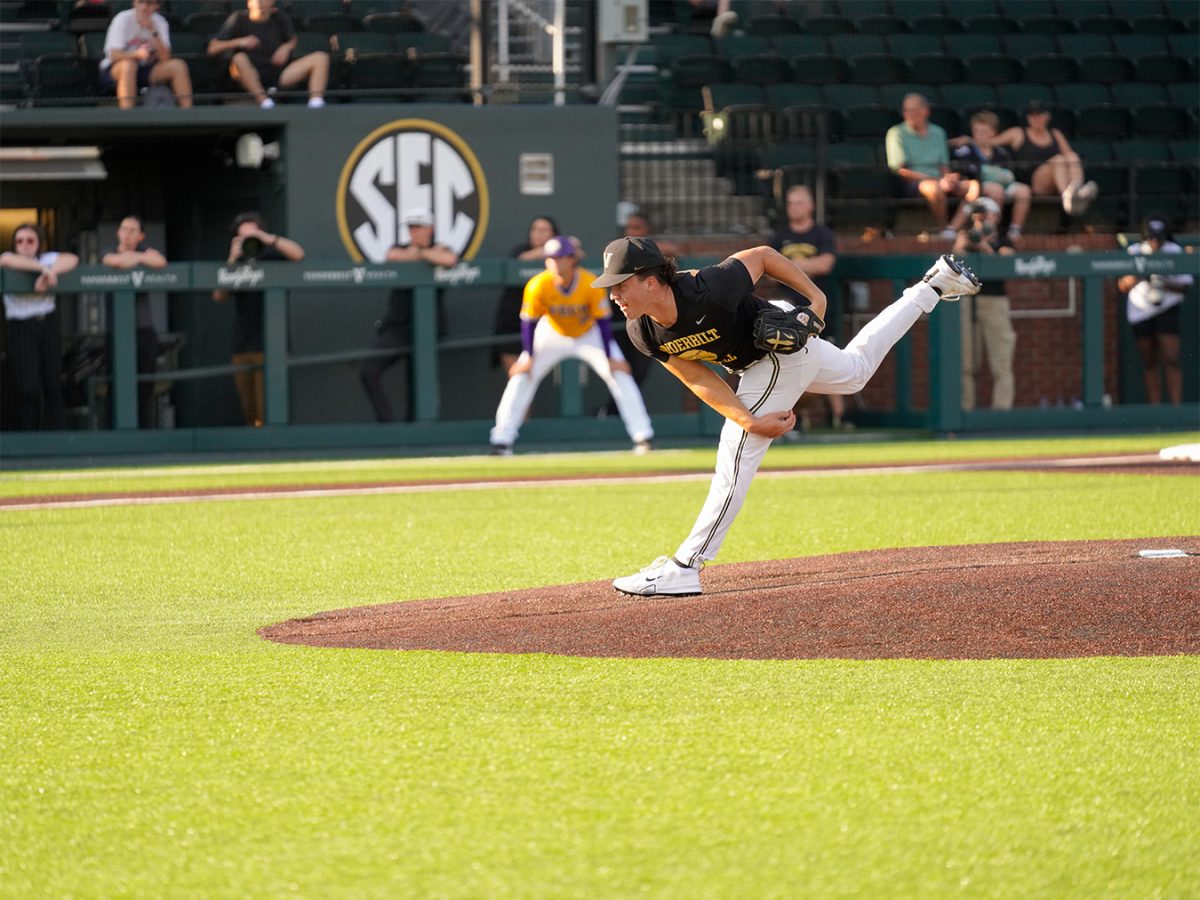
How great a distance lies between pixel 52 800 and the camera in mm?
4523

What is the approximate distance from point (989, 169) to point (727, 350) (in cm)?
1220

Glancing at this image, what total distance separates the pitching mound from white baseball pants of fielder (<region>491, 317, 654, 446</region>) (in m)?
8.06

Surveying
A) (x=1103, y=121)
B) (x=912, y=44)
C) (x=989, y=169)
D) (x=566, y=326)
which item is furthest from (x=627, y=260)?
(x=912, y=44)

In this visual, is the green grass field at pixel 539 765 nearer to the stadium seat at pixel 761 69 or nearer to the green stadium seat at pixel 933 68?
the stadium seat at pixel 761 69

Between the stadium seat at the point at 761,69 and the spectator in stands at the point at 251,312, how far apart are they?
617 cm

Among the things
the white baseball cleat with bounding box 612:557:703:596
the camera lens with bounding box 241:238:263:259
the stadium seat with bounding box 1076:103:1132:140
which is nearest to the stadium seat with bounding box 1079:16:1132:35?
the stadium seat with bounding box 1076:103:1132:140

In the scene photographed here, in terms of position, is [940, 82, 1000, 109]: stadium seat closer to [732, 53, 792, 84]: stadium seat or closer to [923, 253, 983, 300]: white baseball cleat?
[732, 53, 792, 84]: stadium seat

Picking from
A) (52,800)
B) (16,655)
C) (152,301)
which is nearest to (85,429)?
(152,301)

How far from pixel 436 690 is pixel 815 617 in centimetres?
167

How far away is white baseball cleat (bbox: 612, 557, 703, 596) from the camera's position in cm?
741

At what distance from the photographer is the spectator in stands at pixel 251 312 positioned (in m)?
16.9

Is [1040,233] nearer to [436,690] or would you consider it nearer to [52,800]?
[436,690]

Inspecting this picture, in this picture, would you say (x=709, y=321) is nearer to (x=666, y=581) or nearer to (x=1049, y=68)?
(x=666, y=581)

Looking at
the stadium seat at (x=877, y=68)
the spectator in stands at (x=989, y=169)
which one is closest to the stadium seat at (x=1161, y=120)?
the stadium seat at (x=877, y=68)
